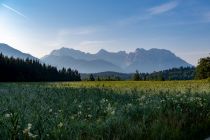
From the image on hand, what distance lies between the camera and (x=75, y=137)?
10.6 meters

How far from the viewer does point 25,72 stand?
14600 cm

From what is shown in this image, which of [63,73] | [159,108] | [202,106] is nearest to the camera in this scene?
[159,108]

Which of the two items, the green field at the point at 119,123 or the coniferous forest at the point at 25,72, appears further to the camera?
the coniferous forest at the point at 25,72

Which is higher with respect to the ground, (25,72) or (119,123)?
(25,72)

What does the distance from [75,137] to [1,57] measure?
134m

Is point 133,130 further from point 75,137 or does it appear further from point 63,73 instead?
point 63,73

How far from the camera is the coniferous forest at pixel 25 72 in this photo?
133250mm

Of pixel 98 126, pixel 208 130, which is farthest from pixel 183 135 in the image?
pixel 98 126

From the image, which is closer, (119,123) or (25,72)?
(119,123)

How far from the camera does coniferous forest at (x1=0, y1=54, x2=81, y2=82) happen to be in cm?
13325

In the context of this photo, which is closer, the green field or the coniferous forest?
the green field

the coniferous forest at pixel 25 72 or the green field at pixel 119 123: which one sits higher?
the coniferous forest at pixel 25 72

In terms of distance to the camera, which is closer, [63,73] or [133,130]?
[133,130]

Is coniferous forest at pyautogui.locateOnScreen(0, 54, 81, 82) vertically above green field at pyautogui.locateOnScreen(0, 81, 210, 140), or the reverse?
coniferous forest at pyautogui.locateOnScreen(0, 54, 81, 82)
